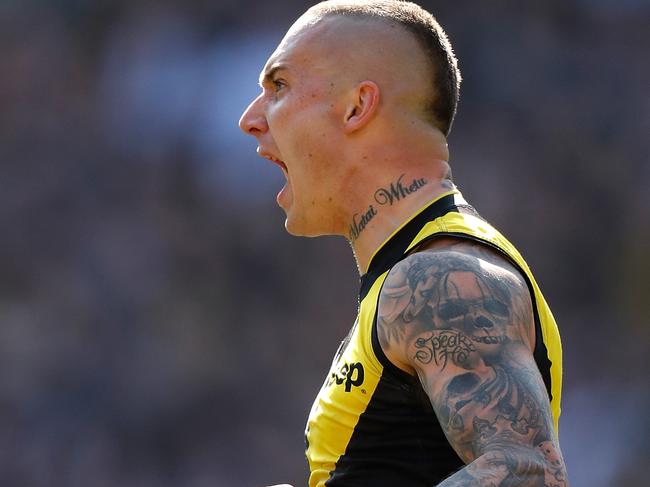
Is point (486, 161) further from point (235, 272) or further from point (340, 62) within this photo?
point (340, 62)

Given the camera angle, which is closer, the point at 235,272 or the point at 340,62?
the point at 340,62

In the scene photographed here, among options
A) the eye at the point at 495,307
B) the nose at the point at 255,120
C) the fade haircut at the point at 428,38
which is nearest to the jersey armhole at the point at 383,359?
the eye at the point at 495,307

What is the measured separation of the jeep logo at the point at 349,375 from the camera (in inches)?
98.4

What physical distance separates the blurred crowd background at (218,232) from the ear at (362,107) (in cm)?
528

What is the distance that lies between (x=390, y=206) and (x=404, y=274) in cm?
45

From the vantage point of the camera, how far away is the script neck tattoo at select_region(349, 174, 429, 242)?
2.73 m

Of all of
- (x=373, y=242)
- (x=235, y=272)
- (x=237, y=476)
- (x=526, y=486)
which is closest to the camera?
(x=526, y=486)

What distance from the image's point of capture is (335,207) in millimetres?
2877

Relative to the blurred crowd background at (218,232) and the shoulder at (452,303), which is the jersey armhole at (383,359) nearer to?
the shoulder at (452,303)

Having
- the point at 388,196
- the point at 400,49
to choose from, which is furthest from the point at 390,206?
the point at 400,49

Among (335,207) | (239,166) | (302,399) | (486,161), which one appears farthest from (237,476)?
(335,207)

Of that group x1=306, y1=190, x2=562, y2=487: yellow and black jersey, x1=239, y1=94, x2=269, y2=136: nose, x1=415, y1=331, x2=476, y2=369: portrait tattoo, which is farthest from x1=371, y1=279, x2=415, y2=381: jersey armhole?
x1=239, y1=94, x2=269, y2=136: nose

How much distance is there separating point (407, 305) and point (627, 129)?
6.73m

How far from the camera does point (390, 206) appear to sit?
2746mm
